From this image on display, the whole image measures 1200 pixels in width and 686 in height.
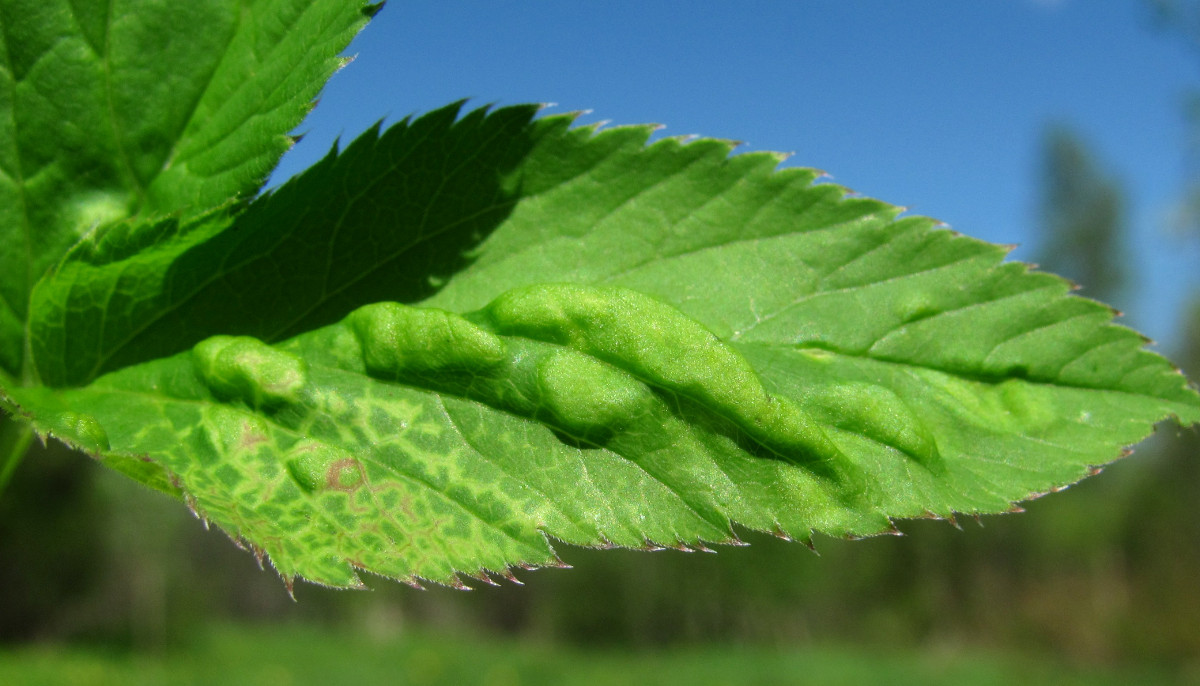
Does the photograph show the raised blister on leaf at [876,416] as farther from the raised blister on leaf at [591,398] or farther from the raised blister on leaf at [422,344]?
the raised blister on leaf at [422,344]

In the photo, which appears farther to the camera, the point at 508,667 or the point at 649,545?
the point at 508,667

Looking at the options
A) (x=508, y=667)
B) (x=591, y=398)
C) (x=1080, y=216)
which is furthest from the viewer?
(x=1080, y=216)

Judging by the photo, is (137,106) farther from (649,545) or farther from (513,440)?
(649,545)

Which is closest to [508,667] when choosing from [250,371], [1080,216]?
[250,371]

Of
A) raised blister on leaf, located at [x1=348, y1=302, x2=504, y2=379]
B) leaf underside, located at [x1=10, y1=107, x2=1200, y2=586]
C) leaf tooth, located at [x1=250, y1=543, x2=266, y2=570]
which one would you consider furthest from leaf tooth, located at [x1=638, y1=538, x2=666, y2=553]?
leaf tooth, located at [x1=250, y1=543, x2=266, y2=570]

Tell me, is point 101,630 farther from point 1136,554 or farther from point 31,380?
point 1136,554

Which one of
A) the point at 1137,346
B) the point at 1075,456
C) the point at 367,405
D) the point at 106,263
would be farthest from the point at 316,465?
the point at 1137,346
